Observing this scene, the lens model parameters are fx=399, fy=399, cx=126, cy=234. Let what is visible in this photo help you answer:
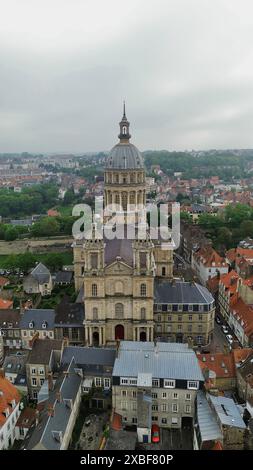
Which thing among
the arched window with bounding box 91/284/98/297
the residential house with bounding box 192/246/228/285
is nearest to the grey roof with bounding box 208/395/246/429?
the arched window with bounding box 91/284/98/297

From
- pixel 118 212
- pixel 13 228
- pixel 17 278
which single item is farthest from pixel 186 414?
pixel 13 228

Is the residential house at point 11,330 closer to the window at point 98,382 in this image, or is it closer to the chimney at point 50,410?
the window at point 98,382

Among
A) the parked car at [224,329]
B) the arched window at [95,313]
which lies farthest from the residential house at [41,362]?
the parked car at [224,329]

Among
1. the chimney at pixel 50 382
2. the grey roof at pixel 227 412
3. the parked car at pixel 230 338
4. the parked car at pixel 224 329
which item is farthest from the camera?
the parked car at pixel 224 329

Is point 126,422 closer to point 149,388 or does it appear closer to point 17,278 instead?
point 149,388

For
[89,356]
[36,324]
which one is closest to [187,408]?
[89,356]

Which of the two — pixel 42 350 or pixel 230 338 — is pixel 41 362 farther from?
pixel 230 338
